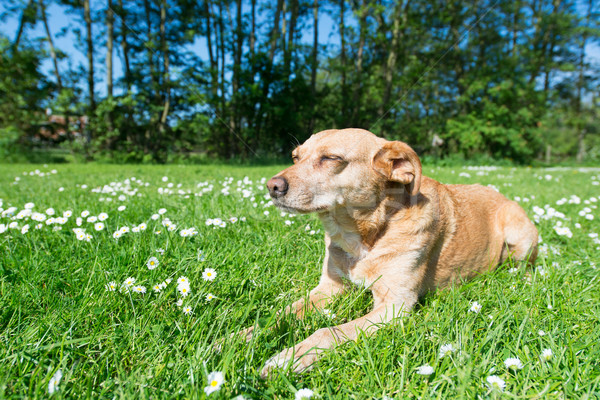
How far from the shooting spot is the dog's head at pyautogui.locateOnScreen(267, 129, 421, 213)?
264 cm

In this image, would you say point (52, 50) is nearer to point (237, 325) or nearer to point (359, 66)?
point (359, 66)

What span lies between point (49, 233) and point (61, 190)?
11.9 feet

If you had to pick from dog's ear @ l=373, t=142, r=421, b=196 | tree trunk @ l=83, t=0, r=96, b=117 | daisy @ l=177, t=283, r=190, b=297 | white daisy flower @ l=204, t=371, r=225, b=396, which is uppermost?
tree trunk @ l=83, t=0, r=96, b=117

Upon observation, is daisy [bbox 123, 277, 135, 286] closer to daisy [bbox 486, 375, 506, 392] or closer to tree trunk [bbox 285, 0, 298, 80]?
daisy [bbox 486, 375, 506, 392]

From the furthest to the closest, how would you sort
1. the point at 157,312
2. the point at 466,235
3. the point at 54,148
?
1. the point at 54,148
2. the point at 466,235
3. the point at 157,312

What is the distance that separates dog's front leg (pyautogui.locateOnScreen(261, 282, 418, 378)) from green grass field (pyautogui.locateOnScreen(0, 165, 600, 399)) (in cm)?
7

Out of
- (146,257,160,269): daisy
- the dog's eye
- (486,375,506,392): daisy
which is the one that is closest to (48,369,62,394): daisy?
(146,257,160,269): daisy

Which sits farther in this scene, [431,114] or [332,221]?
[431,114]

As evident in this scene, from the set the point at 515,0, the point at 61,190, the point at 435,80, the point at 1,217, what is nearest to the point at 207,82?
the point at 61,190

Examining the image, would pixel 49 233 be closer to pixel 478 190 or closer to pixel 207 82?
pixel 478 190

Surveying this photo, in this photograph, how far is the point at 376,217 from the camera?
2717mm

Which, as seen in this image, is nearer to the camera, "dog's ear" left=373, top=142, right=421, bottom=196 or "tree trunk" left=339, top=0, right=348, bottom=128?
"dog's ear" left=373, top=142, right=421, bottom=196

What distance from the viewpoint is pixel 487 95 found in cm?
2703

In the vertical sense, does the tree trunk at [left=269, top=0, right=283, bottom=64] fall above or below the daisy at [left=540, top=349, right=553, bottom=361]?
above
